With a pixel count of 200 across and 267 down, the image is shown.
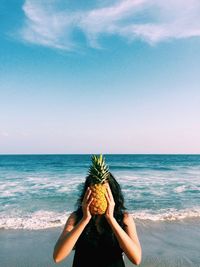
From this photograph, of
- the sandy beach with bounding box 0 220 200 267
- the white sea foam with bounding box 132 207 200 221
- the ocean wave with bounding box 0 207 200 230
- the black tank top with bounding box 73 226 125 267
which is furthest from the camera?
the white sea foam with bounding box 132 207 200 221

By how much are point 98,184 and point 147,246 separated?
6.99 meters

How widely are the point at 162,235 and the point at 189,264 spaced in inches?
95.7

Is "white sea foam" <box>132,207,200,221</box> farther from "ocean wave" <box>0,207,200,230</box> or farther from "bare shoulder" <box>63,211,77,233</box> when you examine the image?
"bare shoulder" <box>63,211,77,233</box>

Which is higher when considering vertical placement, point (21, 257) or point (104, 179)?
point (104, 179)

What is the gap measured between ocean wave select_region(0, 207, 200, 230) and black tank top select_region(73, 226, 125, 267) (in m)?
8.88

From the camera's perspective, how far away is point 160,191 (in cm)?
2095

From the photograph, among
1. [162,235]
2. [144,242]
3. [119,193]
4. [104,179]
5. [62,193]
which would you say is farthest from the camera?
[62,193]

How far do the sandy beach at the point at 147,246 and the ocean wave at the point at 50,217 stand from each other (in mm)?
641

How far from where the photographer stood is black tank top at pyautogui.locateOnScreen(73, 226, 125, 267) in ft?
10.2

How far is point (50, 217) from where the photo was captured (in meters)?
13.6

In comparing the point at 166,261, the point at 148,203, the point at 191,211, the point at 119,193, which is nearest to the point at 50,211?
the point at 148,203

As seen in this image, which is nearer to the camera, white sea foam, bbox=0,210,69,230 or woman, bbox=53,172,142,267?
woman, bbox=53,172,142,267

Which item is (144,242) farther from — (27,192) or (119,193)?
(27,192)

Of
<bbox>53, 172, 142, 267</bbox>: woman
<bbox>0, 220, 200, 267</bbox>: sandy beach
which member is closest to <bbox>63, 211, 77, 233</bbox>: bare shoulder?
<bbox>53, 172, 142, 267</bbox>: woman
